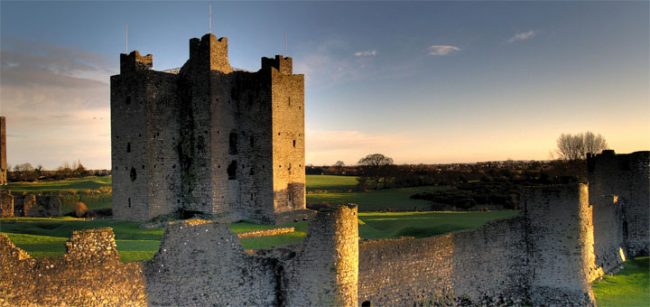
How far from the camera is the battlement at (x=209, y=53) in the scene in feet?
79.2

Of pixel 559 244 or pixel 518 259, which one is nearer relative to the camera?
pixel 559 244

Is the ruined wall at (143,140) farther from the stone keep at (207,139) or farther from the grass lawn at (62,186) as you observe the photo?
the grass lawn at (62,186)

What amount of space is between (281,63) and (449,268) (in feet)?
53.1

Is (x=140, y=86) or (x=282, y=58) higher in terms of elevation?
(x=282, y=58)

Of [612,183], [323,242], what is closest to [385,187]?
[612,183]

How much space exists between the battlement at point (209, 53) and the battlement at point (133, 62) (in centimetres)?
230

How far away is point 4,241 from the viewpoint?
30.7ft

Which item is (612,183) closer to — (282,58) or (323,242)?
(282,58)

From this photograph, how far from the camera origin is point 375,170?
66875 mm

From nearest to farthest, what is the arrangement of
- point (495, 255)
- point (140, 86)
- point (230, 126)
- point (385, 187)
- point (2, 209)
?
point (495, 255) < point (140, 86) < point (230, 126) < point (2, 209) < point (385, 187)

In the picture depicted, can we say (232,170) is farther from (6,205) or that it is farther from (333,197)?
(333,197)

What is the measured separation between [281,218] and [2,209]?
52.5 feet

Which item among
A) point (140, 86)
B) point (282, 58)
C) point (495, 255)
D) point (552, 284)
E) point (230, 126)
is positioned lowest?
point (552, 284)

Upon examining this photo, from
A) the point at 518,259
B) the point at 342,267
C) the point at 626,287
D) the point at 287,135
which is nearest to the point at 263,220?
the point at 287,135
